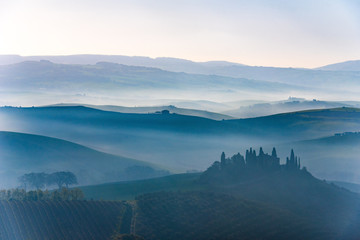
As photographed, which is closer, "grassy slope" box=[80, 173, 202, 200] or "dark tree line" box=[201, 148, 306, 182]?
"dark tree line" box=[201, 148, 306, 182]

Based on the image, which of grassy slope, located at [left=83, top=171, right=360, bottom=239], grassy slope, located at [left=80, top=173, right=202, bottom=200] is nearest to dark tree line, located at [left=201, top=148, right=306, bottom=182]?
grassy slope, located at [left=83, top=171, right=360, bottom=239]

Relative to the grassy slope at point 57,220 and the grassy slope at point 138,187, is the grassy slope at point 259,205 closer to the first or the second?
the grassy slope at point 138,187

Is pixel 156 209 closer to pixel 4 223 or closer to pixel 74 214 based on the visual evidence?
pixel 74 214

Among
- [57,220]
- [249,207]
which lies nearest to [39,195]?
[57,220]

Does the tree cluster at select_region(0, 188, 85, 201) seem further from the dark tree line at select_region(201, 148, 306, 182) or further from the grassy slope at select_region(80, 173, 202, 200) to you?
the dark tree line at select_region(201, 148, 306, 182)

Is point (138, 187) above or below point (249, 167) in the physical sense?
below

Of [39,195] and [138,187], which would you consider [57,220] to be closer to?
[39,195]

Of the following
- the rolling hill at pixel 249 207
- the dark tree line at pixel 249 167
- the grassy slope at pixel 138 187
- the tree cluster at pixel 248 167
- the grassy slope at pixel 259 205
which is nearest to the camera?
the rolling hill at pixel 249 207

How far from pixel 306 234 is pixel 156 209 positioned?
3653 cm

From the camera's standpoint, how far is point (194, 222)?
128750 millimetres

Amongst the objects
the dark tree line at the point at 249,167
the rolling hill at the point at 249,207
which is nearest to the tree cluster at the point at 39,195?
the rolling hill at the point at 249,207

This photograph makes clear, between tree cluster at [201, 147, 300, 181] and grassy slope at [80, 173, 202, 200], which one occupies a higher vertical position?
tree cluster at [201, 147, 300, 181]

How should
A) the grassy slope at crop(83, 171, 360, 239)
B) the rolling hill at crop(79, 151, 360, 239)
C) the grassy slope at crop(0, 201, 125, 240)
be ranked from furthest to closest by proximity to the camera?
the grassy slope at crop(83, 171, 360, 239), the rolling hill at crop(79, 151, 360, 239), the grassy slope at crop(0, 201, 125, 240)

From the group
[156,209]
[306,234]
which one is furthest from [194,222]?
[306,234]
